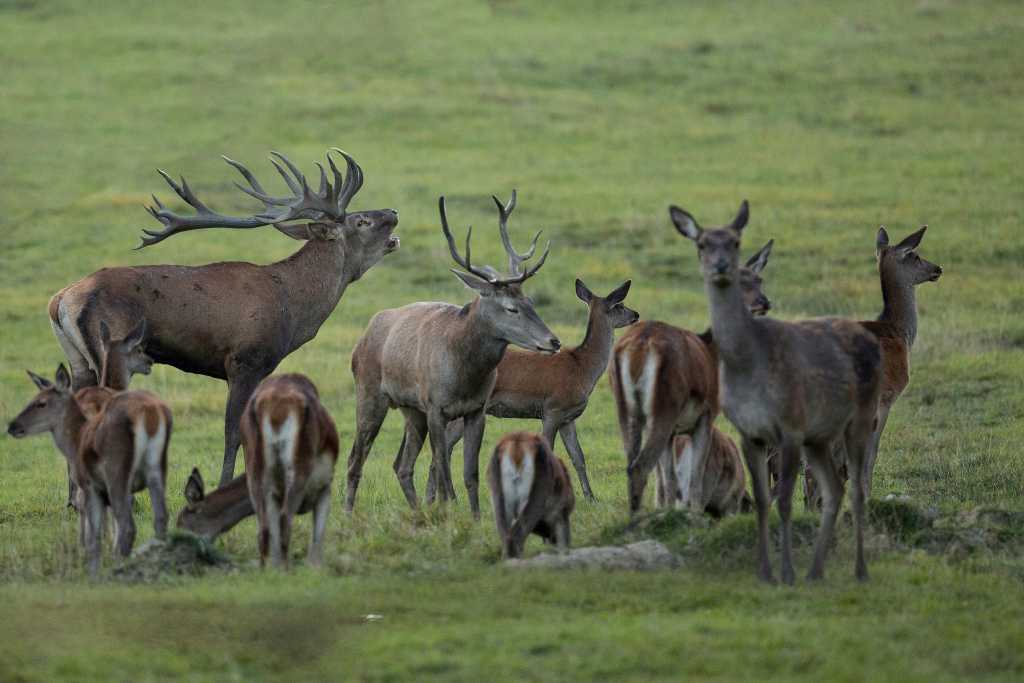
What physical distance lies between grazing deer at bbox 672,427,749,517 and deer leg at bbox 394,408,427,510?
2.51m

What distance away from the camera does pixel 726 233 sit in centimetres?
989

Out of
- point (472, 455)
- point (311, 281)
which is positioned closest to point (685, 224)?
point (472, 455)

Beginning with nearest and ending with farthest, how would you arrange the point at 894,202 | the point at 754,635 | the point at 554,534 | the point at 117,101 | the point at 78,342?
the point at 754,635
the point at 554,534
the point at 78,342
the point at 894,202
the point at 117,101

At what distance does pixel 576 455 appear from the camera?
14.2 meters

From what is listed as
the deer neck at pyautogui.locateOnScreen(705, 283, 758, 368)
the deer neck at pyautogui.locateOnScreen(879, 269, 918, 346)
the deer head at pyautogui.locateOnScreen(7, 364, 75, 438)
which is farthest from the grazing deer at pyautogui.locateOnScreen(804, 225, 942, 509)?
the deer head at pyautogui.locateOnScreen(7, 364, 75, 438)

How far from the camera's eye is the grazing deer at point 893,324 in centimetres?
1270

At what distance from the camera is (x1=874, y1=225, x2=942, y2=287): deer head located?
13.7 meters

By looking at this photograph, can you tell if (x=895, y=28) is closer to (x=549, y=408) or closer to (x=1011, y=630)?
(x=549, y=408)

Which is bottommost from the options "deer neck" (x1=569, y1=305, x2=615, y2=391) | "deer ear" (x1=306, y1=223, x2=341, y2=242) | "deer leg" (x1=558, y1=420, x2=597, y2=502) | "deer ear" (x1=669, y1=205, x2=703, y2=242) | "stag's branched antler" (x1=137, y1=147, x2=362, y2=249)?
"deer leg" (x1=558, y1=420, x2=597, y2=502)

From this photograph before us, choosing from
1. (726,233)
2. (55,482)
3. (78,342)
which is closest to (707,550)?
(726,233)

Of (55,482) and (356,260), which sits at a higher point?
(356,260)

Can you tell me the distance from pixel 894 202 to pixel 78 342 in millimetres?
19834

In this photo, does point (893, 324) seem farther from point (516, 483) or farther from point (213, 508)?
point (213, 508)

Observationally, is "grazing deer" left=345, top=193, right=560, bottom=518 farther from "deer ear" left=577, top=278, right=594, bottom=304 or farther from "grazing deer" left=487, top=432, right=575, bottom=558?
"grazing deer" left=487, top=432, right=575, bottom=558
